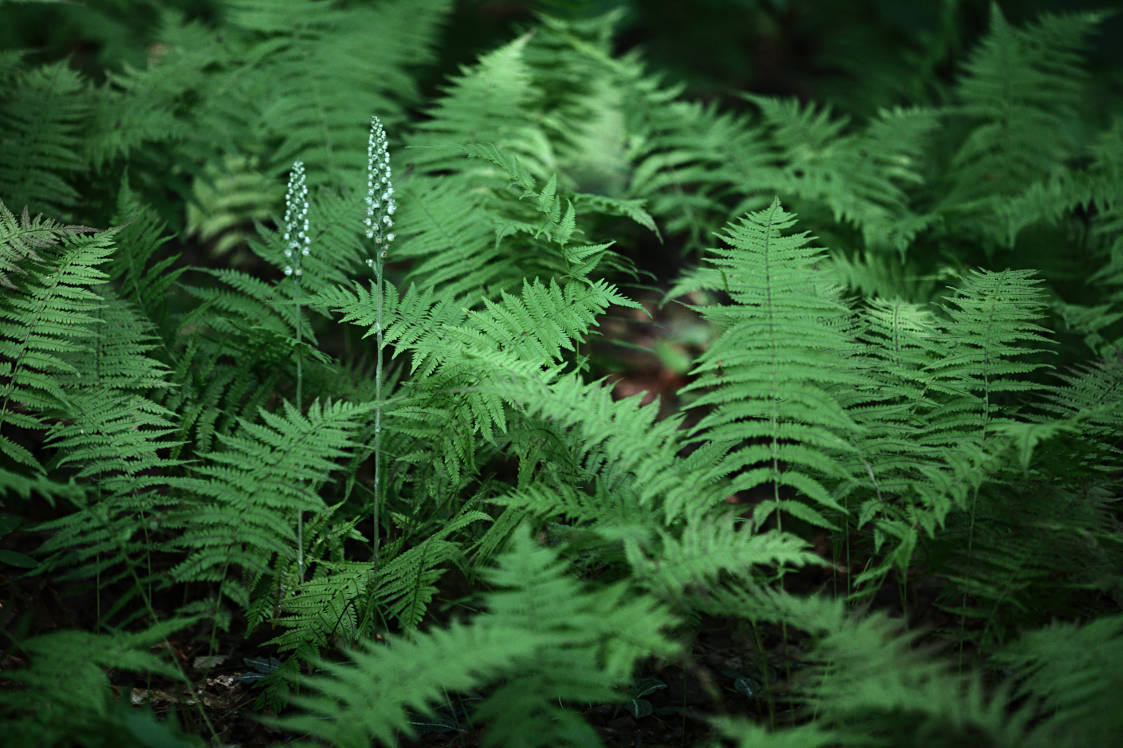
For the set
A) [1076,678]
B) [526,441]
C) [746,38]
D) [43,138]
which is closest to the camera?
[1076,678]

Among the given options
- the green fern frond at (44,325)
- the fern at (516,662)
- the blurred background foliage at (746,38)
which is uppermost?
the blurred background foliage at (746,38)

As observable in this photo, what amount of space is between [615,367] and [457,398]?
1408 millimetres

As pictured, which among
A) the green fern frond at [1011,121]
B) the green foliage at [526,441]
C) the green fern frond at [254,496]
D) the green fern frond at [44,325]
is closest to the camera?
the green foliage at [526,441]

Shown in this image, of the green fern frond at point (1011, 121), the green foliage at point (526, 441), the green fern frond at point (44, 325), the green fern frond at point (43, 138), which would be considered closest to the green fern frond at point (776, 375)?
the green foliage at point (526, 441)

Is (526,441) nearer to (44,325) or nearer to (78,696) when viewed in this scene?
A: (78,696)

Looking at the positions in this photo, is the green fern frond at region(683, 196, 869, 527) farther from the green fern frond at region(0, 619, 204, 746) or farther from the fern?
the green fern frond at region(0, 619, 204, 746)

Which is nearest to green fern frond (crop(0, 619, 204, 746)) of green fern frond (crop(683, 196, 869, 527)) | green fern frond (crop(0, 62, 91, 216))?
green fern frond (crop(683, 196, 869, 527))

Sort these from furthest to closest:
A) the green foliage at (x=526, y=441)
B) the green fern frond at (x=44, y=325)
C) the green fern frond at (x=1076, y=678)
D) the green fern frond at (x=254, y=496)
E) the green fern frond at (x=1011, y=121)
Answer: the green fern frond at (x=1011, y=121) → the green fern frond at (x=44, y=325) → the green fern frond at (x=254, y=496) → the green foliage at (x=526, y=441) → the green fern frond at (x=1076, y=678)

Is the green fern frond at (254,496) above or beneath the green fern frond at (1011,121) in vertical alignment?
beneath

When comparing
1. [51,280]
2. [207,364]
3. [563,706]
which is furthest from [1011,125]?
[51,280]

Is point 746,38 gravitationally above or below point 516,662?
above

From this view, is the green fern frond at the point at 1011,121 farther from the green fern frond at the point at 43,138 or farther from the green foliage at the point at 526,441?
the green fern frond at the point at 43,138

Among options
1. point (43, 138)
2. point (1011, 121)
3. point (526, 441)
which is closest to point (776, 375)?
point (526, 441)

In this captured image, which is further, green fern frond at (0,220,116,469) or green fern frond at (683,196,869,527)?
green fern frond at (0,220,116,469)
